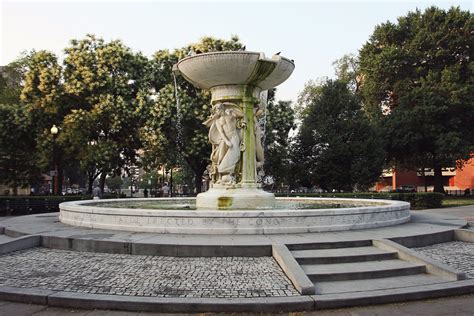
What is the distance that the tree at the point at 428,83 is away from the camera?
3303 cm

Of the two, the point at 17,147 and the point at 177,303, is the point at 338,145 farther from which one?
the point at 177,303

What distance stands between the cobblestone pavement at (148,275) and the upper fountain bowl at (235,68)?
5791 mm

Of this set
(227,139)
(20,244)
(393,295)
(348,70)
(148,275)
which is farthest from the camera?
(348,70)

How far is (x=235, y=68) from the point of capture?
11.5 m

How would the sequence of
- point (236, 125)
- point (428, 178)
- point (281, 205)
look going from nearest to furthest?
point (236, 125) → point (281, 205) → point (428, 178)

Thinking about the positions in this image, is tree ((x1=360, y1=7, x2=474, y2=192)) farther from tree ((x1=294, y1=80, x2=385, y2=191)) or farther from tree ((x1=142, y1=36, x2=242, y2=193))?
tree ((x1=142, y1=36, x2=242, y2=193))

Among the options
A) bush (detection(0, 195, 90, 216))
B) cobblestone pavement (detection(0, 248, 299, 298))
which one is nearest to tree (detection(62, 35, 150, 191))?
bush (detection(0, 195, 90, 216))

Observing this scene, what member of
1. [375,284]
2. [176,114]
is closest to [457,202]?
[176,114]

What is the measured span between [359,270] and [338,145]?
26275 mm

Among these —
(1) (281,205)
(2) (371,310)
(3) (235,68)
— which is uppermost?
(3) (235,68)

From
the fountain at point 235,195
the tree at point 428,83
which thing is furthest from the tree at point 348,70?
the fountain at point 235,195

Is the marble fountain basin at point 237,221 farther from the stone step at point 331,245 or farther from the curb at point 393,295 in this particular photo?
the curb at point 393,295

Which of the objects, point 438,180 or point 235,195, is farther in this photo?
point 438,180

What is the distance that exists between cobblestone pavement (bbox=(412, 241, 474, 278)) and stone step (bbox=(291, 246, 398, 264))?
1.08m
